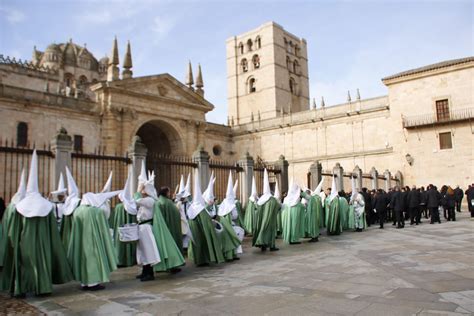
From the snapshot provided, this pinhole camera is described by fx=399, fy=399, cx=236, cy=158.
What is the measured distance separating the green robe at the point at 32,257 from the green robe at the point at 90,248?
0.22 m

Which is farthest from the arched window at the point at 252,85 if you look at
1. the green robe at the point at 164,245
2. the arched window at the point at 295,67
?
the green robe at the point at 164,245

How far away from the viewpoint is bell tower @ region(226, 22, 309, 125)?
4988cm

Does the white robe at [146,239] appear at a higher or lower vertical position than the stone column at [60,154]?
lower

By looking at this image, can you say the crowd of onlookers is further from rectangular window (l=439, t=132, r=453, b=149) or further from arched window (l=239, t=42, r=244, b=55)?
arched window (l=239, t=42, r=244, b=55)

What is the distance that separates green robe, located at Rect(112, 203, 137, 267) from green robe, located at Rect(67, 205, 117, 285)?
1.87 meters

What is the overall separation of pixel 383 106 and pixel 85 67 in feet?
120

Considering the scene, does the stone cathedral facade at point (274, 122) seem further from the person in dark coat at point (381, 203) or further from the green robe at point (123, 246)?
the green robe at point (123, 246)

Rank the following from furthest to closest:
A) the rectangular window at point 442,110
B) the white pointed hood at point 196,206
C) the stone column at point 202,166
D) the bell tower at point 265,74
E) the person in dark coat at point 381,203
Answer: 1. the bell tower at point 265,74
2. the rectangular window at point 442,110
3. the person in dark coat at point 381,203
4. the stone column at point 202,166
5. the white pointed hood at point 196,206

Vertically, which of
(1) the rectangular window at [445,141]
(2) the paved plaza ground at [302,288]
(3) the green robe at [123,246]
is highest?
(1) the rectangular window at [445,141]

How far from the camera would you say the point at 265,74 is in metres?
50.7

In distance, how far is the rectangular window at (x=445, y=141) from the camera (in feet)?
88.9

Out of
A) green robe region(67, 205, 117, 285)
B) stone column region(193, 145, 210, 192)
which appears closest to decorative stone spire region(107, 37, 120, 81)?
stone column region(193, 145, 210, 192)

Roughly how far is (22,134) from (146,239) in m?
20.9

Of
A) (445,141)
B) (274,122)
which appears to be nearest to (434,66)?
(445,141)
